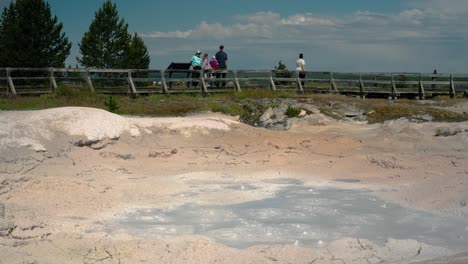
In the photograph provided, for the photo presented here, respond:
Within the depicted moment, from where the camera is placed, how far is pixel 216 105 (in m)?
18.5

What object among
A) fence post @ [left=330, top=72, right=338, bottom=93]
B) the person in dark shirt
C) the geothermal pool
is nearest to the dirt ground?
the geothermal pool

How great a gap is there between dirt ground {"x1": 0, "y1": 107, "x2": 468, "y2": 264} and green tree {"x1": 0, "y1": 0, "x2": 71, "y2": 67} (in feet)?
92.8

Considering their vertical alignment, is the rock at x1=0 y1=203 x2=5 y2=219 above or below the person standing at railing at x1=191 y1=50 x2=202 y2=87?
below

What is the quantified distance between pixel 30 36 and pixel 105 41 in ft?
30.2

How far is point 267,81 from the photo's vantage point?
25.5m

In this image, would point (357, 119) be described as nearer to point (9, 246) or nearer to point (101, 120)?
point (101, 120)

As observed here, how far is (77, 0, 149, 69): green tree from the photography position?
48.5 m

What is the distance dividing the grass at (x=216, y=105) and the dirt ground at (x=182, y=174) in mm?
2052

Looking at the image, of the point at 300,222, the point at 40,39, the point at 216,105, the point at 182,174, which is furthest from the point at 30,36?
the point at 300,222

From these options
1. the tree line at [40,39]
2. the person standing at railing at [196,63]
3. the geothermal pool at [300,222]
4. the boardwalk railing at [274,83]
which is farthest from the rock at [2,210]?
the tree line at [40,39]

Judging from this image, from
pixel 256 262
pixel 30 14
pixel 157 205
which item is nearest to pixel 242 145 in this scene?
pixel 157 205

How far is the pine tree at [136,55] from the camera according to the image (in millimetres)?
48844

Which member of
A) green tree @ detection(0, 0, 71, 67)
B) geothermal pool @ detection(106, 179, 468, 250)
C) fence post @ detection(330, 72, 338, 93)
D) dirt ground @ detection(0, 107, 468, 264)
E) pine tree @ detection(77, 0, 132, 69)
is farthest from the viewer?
pine tree @ detection(77, 0, 132, 69)

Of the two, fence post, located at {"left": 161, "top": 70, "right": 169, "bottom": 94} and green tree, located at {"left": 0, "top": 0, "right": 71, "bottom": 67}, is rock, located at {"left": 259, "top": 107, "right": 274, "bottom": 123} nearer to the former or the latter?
fence post, located at {"left": 161, "top": 70, "right": 169, "bottom": 94}
